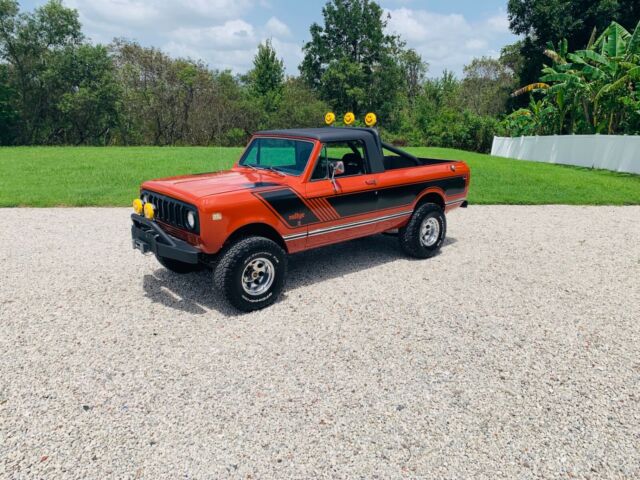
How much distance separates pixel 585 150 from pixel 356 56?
33.9 meters

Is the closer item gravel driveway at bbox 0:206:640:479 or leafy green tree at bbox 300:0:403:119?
gravel driveway at bbox 0:206:640:479

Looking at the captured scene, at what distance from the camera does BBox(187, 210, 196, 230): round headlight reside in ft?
14.3

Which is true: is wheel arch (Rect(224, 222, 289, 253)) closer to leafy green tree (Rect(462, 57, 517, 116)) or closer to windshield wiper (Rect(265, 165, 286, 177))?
windshield wiper (Rect(265, 165, 286, 177))

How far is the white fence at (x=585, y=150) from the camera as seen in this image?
17016 millimetres

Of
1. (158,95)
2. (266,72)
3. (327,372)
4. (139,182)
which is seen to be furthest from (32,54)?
(327,372)

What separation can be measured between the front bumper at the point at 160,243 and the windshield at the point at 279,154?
156 cm

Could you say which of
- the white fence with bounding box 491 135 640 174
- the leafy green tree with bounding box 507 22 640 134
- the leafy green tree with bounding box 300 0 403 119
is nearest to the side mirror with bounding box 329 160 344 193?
the white fence with bounding box 491 135 640 174

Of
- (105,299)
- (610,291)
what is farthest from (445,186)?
(105,299)

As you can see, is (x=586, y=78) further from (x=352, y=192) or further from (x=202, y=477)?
(x=202, y=477)

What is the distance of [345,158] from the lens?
5824 mm

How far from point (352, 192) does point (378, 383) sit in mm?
2607

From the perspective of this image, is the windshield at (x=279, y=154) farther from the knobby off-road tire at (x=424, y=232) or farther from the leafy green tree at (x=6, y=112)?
the leafy green tree at (x=6, y=112)

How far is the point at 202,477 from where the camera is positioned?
256 cm

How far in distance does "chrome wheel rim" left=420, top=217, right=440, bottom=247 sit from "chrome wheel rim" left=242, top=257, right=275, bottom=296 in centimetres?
275
